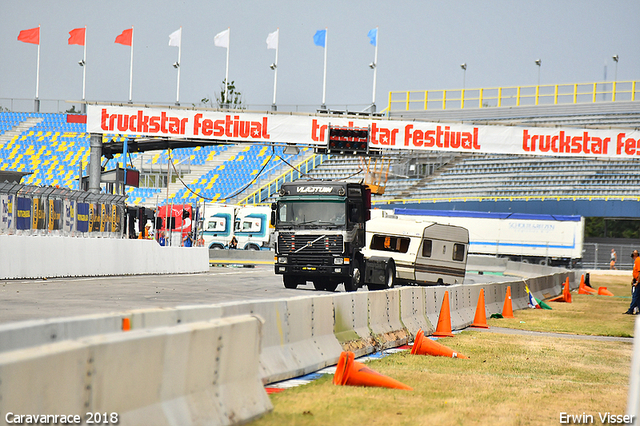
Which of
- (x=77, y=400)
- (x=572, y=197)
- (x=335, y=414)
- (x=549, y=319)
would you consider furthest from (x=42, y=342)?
(x=572, y=197)

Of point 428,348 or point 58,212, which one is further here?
point 58,212

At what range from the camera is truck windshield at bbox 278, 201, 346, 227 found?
25.2m

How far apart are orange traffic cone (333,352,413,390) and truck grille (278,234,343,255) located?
53.4 feet

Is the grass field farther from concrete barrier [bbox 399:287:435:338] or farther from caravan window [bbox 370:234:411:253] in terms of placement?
caravan window [bbox 370:234:411:253]

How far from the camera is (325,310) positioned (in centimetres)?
1060

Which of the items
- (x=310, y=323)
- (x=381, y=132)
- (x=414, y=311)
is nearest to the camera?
(x=310, y=323)

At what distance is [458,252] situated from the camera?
30.2m

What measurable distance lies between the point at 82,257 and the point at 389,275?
9.74 metres

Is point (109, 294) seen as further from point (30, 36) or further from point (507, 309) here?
point (30, 36)

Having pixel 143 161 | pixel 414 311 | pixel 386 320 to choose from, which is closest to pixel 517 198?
pixel 143 161

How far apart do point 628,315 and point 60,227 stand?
53.3ft

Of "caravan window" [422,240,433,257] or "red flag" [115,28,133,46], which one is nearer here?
"caravan window" [422,240,433,257]

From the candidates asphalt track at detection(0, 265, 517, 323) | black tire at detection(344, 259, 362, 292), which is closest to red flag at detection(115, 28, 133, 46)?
asphalt track at detection(0, 265, 517, 323)

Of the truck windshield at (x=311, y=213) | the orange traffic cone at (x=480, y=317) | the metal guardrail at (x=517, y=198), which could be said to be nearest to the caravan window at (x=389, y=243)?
the truck windshield at (x=311, y=213)
